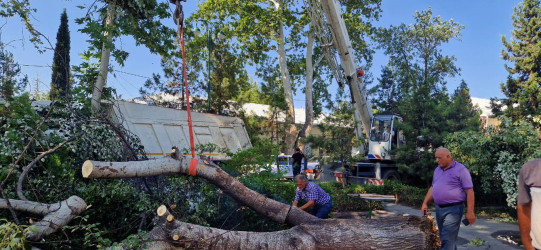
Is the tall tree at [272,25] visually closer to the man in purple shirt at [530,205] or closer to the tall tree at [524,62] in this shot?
the tall tree at [524,62]

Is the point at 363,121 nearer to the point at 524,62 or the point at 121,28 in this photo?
the point at 121,28

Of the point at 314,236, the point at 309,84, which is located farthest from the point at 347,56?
the point at 314,236

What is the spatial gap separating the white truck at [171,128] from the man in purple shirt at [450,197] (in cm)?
493

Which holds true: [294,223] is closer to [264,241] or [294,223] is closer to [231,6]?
[264,241]

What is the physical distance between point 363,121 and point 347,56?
8.51 ft

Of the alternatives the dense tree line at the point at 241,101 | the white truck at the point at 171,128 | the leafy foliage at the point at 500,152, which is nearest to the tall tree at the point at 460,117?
the dense tree line at the point at 241,101

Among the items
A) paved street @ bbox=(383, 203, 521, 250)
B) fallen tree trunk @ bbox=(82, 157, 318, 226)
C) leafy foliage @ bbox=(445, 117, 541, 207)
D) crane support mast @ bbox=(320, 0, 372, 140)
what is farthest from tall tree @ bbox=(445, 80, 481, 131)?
fallen tree trunk @ bbox=(82, 157, 318, 226)

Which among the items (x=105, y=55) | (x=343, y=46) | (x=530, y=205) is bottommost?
(x=530, y=205)

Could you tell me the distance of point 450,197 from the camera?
15.5ft

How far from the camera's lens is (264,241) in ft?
14.2

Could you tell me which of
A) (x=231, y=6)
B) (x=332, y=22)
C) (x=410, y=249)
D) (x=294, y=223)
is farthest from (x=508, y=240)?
(x=231, y=6)

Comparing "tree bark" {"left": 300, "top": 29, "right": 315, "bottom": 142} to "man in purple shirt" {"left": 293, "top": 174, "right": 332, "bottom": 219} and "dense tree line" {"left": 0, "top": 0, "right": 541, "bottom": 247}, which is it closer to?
"dense tree line" {"left": 0, "top": 0, "right": 541, "bottom": 247}

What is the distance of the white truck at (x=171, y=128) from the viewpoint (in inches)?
406

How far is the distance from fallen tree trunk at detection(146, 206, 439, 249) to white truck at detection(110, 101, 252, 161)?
185 inches
